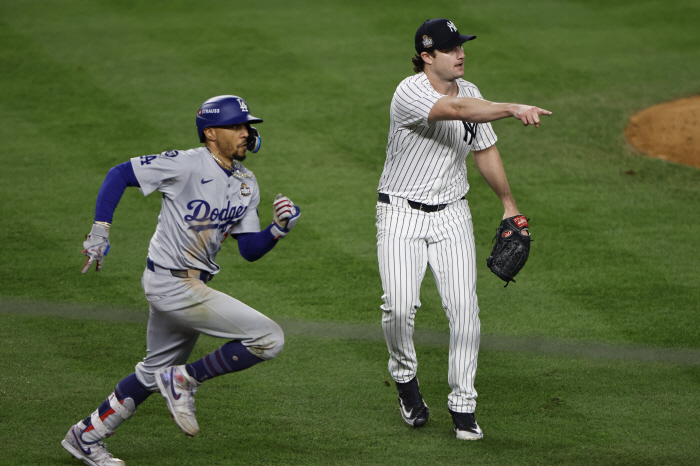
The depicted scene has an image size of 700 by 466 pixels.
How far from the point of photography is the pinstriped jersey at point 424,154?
4352 mm

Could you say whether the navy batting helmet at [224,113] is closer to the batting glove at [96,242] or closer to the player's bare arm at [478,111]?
the batting glove at [96,242]

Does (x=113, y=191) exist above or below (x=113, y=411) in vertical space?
above

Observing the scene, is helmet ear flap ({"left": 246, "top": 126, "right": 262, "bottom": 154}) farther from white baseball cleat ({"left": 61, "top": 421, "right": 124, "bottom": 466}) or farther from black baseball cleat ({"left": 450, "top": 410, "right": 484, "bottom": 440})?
black baseball cleat ({"left": 450, "top": 410, "right": 484, "bottom": 440})

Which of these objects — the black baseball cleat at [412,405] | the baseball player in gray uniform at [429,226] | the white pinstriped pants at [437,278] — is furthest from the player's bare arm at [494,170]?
the black baseball cleat at [412,405]

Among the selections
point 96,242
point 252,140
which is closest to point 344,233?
point 252,140

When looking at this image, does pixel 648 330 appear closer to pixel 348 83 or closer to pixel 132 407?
pixel 132 407

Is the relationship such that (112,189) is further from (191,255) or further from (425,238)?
(425,238)

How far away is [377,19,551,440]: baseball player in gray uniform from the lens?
4.29 m

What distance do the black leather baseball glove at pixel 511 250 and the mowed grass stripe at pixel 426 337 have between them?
1.18m

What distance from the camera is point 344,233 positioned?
24.5 feet

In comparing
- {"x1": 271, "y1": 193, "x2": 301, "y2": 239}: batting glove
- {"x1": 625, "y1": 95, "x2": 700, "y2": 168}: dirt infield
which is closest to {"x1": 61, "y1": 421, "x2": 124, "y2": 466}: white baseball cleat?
{"x1": 271, "y1": 193, "x2": 301, "y2": 239}: batting glove

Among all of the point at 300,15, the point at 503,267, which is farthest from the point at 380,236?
the point at 300,15

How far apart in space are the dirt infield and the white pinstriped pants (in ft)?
19.5

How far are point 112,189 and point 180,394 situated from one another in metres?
1.00
